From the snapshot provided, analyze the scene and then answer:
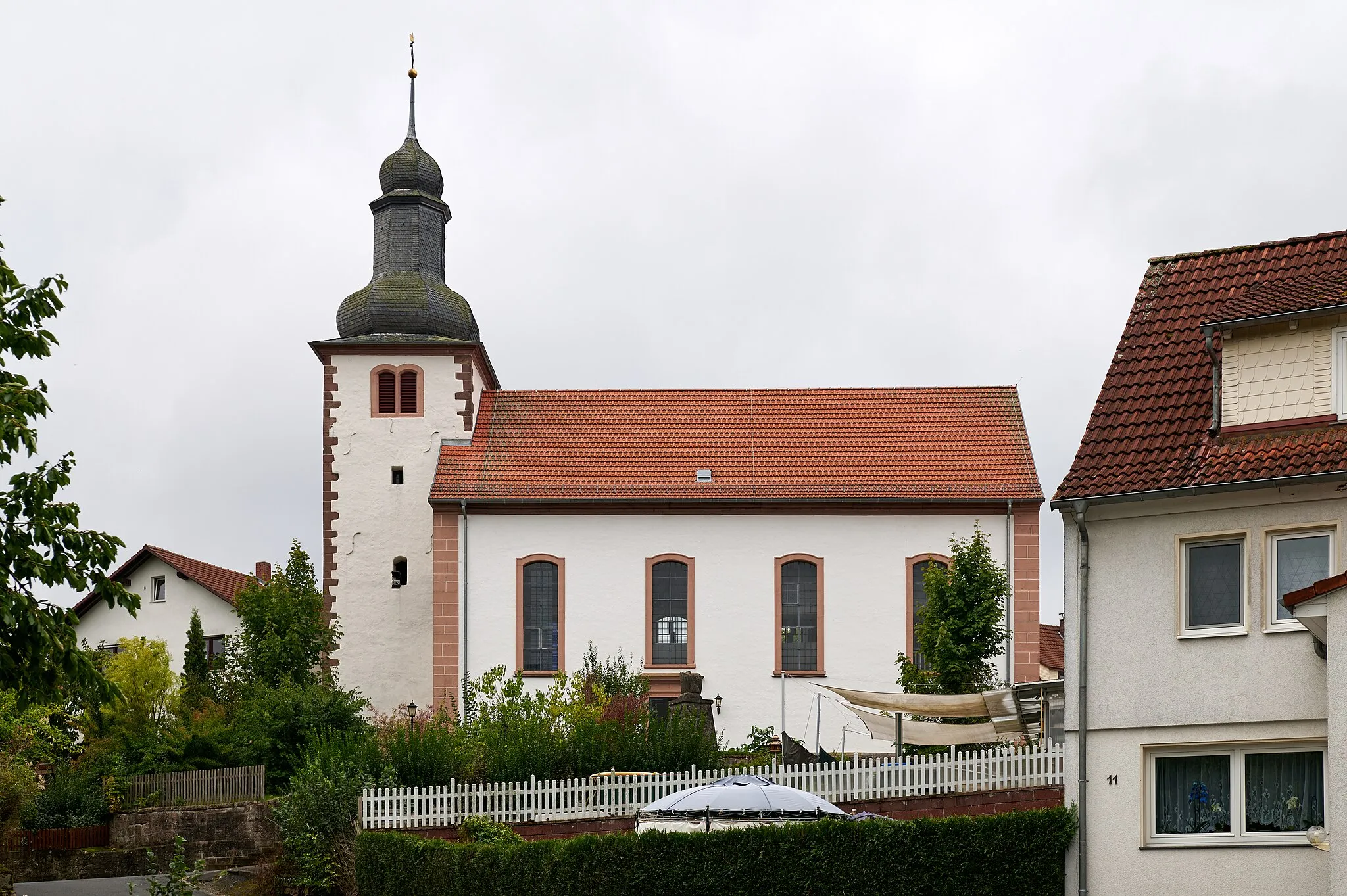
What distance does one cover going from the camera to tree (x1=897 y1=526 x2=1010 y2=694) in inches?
1166

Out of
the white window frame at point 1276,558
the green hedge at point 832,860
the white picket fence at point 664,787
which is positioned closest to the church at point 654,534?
the white picket fence at point 664,787

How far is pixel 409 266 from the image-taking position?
41125 millimetres

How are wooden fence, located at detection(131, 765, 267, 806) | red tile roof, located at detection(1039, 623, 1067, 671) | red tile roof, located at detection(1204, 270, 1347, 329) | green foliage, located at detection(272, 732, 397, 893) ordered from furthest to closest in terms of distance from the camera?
red tile roof, located at detection(1039, 623, 1067, 671) → wooden fence, located at detection(131, 765, 267, 806) → green foliage, located at detection(272, 732, 397, 893) → red tile roof, located at detection(1204, 270, 1347, 329)

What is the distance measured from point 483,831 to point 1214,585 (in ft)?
32.4

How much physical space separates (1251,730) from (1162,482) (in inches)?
103

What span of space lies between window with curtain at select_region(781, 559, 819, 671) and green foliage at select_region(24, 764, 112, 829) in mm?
14154

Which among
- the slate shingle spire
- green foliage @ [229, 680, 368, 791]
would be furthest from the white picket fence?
the slate shingle spire

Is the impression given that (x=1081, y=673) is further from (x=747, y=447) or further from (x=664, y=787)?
(x=747, y=447)

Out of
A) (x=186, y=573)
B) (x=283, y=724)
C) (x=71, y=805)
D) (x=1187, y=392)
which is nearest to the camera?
(x=1187, y=392)

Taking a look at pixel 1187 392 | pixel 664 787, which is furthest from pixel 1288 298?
pixel 664 787

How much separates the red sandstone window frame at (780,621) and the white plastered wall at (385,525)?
25.4 ft

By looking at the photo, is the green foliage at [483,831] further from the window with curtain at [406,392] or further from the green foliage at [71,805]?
the window with curtain at [406,392]

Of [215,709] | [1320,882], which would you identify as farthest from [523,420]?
[1320,882]

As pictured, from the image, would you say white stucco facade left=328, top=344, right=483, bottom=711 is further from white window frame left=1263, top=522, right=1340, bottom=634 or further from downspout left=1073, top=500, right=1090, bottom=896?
white window frame left=1263, top=522, right=1340, bottom=634
